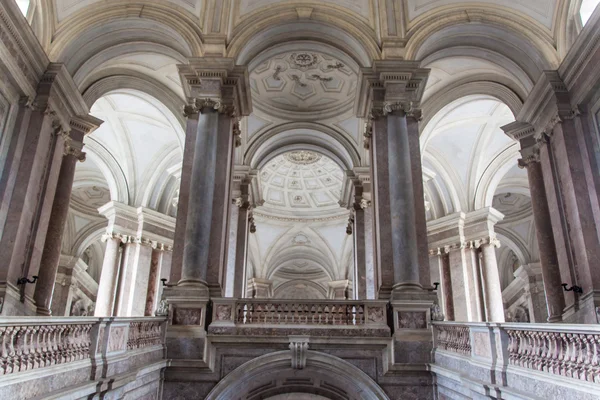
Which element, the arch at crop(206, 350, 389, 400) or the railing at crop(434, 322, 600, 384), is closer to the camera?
the railing at crop(434, 322, 600, 384)

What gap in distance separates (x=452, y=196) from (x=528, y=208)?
796 centimetres

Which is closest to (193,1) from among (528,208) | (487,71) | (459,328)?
(487,71)

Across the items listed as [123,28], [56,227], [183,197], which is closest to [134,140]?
[123,28]

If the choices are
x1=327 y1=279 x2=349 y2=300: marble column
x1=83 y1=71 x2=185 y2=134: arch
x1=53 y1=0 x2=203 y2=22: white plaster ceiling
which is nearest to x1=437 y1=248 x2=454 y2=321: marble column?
x1=83 y1=71 x2=185 y2=134: arch

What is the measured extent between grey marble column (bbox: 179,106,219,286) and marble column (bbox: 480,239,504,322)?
1108 cm

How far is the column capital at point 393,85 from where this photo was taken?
39.9 ft

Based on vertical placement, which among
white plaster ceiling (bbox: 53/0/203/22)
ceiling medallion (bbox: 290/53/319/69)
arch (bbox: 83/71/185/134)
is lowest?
arch (bbox: 83/71/185/134)

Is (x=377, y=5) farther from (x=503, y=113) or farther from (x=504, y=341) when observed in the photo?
(x=504, y=341)

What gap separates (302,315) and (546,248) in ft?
20.6

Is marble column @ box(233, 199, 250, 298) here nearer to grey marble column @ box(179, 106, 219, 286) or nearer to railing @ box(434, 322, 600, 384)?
grey marble column @ box(179, 106, 219, 286)

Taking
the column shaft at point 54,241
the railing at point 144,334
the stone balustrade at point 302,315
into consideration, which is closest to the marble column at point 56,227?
the column shaft at point 54,241

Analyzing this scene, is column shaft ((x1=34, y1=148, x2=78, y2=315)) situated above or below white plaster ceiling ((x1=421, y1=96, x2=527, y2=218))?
below

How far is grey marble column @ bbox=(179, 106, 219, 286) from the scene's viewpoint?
1048cm

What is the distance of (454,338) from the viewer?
336 inches
